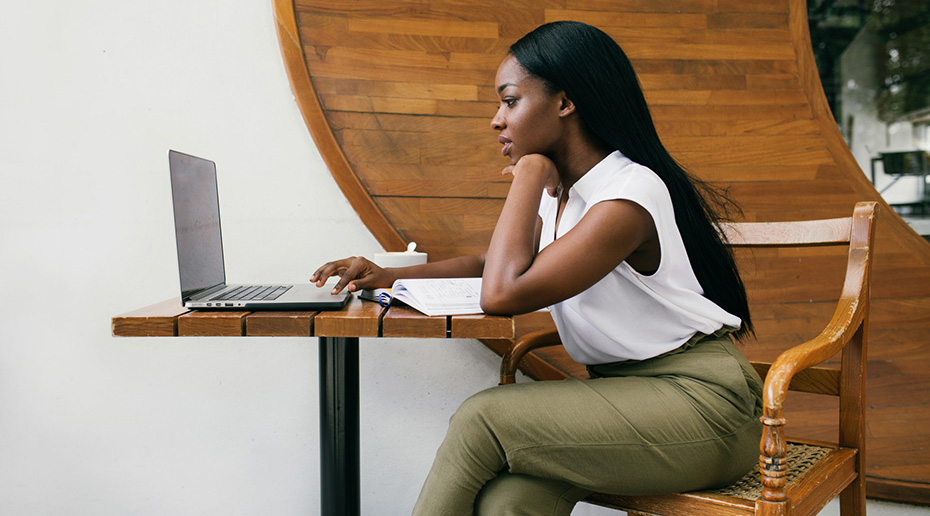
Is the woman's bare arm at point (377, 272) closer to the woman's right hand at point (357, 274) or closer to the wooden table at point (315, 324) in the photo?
the woman's right hand at point (357, 274)

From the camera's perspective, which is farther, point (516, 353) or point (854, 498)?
point (516, 353)

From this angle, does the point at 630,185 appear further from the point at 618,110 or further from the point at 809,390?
the point at 809,390

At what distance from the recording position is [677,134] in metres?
1.99

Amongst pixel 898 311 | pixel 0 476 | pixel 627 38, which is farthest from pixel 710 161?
pixel 0 476

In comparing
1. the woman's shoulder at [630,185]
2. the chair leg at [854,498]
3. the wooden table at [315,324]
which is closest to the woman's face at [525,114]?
the woman's shoulder at [630,185]

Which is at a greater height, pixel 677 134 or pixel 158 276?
pixel 677 134

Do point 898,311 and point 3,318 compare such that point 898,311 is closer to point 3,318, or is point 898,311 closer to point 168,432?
point 168,432

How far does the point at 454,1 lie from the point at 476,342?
92 centimetres

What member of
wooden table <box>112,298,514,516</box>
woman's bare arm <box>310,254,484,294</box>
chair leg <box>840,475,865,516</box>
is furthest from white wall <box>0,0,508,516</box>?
chair leg <box>840,475,865,516</box>

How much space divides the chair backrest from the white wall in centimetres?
82

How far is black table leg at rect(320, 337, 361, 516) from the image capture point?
1403 mm

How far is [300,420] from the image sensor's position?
1966 millimetres

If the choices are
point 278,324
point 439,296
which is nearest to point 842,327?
point 439,296

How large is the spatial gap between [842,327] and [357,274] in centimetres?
89
